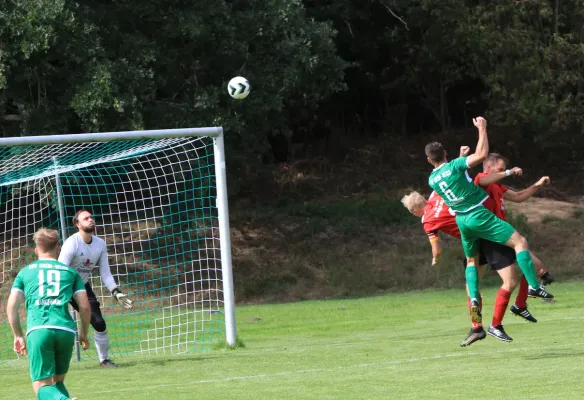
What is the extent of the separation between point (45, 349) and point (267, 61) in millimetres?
17690

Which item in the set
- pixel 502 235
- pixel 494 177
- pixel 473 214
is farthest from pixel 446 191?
pixel 502 235

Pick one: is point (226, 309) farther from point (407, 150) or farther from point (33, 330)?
point (407, 150)

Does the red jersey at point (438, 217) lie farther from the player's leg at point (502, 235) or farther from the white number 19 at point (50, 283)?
the white number 19 at point (50, 283)

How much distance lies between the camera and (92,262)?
40.7 ft

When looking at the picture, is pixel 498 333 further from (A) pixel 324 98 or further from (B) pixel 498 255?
(A) pixel 324 98

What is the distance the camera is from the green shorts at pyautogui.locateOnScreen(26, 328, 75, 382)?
774 centimetres

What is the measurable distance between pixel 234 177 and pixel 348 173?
698 cm

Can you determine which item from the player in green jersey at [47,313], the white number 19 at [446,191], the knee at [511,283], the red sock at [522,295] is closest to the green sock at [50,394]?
the player in green jersey at [47,313]

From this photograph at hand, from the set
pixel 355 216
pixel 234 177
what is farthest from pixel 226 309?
pixel 355 216

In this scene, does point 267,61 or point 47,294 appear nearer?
point 47,294

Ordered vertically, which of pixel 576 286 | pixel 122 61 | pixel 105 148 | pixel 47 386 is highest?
pixel 122 61

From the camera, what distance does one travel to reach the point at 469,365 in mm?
10320

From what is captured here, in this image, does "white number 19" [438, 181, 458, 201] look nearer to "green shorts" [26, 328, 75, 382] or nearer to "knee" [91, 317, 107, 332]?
"knee" [91, 317, 107, 332]

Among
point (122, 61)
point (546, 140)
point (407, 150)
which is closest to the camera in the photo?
point (122, 61)
